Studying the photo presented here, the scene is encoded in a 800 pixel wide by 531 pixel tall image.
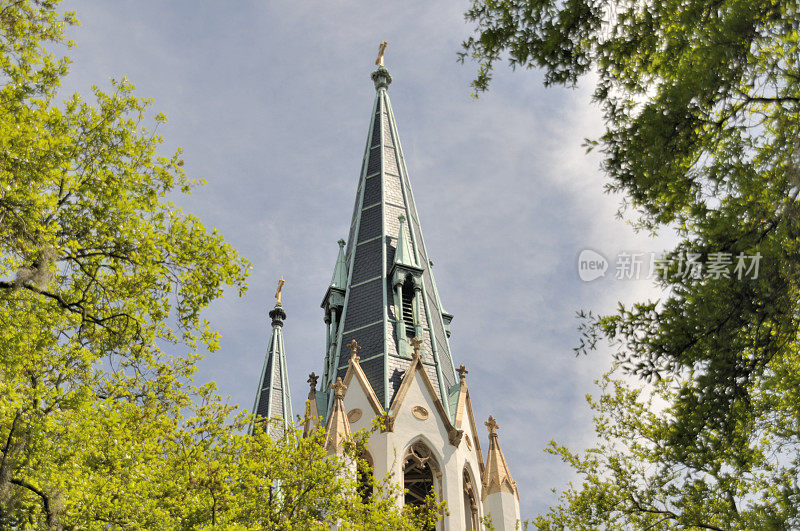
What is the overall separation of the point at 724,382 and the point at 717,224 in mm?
1824

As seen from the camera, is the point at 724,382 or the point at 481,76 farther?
the point at 481,76

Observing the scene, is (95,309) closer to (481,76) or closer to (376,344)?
(481,76)

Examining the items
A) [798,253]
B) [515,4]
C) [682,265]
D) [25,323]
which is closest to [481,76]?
[515,4]

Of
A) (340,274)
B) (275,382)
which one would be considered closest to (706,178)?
(340,274)

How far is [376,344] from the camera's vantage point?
2812 centimetres

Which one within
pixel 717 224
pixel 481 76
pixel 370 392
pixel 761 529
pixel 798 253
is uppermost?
pixel 370 392

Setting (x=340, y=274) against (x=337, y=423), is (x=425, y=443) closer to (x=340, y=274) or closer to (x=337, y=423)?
(x=337, y=423)

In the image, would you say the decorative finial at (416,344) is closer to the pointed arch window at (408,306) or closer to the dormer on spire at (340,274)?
the pointed arch window at (408,306)

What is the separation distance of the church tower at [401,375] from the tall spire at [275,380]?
1226 centimetres

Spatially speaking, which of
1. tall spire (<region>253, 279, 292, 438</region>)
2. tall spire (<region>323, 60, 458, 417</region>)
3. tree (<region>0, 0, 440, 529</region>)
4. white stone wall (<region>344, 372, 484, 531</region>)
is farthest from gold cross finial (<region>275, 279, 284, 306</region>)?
tree (<region>0, 0, 440, 529</region>)

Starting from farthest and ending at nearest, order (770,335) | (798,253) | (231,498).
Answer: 1. (231,498)
2. (770,335)
3. (798,253)

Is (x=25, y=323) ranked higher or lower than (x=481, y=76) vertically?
lower

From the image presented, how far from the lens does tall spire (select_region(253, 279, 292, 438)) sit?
139 feet

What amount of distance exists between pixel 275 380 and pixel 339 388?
1900 centimetres
